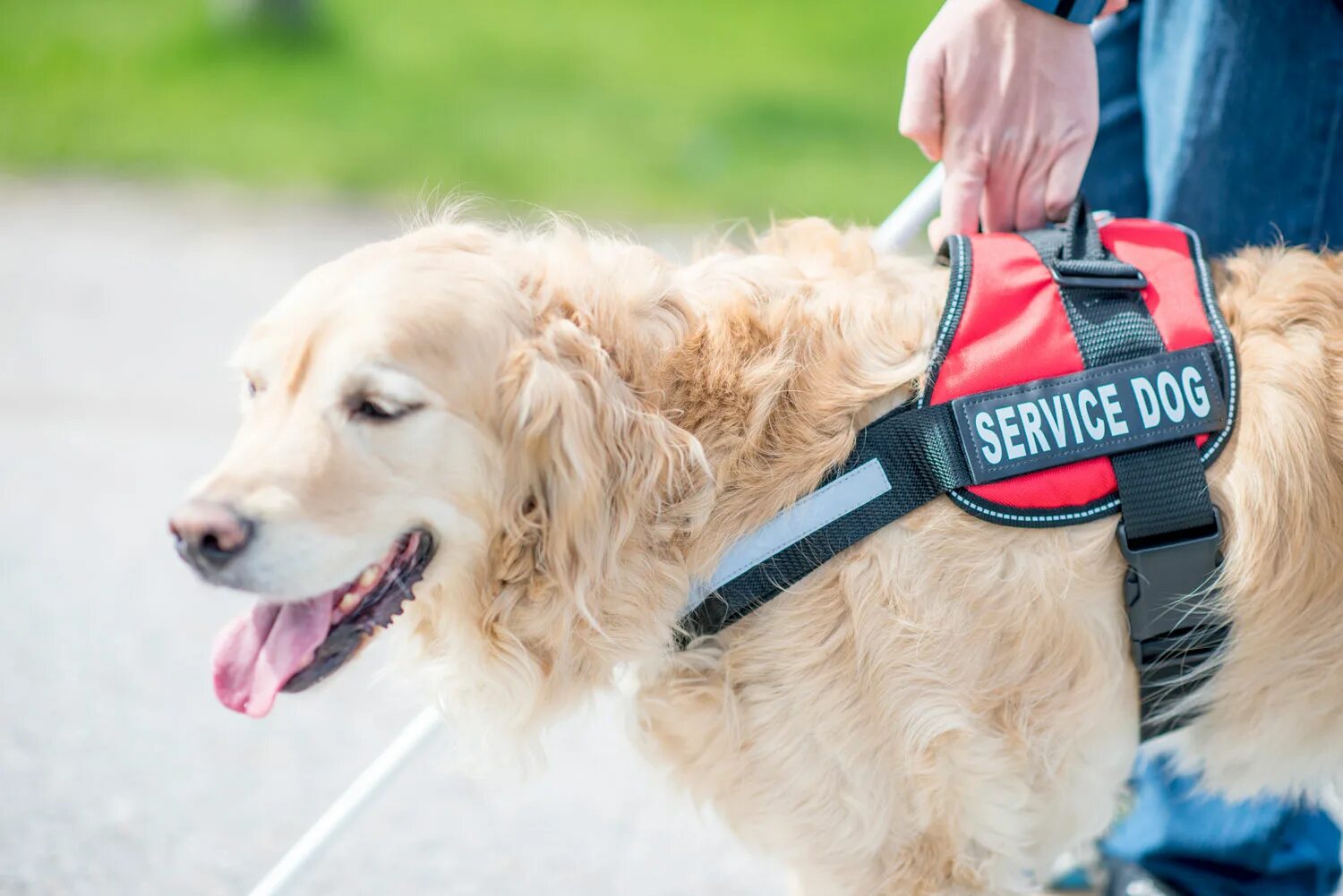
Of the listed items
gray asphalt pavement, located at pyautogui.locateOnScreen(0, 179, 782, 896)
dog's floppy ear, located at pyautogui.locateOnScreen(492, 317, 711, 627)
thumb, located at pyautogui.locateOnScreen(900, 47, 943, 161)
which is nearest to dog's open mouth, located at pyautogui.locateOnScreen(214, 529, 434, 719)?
dog's floppy ear, located at pyautogui.locateOnScreen(492, 317, 711, 627)

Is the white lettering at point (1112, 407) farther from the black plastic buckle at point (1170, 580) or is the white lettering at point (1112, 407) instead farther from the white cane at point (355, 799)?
the white cane at point (355, 799)

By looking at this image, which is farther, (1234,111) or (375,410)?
(1234,111)

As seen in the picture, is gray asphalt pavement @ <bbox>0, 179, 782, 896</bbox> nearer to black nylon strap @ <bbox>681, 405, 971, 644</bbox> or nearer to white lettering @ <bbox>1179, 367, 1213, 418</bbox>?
black nylon strap @ <bbox>681, 405, 971, 644</bbox>

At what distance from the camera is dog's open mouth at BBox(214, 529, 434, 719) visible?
1.93 m

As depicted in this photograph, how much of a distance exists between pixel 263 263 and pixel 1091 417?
5287 millimetres

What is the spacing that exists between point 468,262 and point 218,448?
3.14m

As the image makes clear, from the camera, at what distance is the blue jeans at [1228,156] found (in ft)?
7.69

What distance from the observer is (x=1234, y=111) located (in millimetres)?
2391

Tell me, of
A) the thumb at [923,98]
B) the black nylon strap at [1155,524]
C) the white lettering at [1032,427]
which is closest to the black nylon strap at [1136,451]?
the black nylon strap at [1155,524]

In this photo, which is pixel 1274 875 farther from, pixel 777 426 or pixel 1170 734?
pixel 777 426

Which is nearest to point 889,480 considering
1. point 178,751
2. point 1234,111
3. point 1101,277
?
point 1101,277

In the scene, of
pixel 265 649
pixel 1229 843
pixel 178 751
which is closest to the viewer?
pixel 265 649

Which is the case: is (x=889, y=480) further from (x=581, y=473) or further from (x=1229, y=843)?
(x=1229, y=843)

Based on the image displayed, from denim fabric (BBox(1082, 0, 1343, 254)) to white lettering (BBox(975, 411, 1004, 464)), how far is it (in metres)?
0.92
